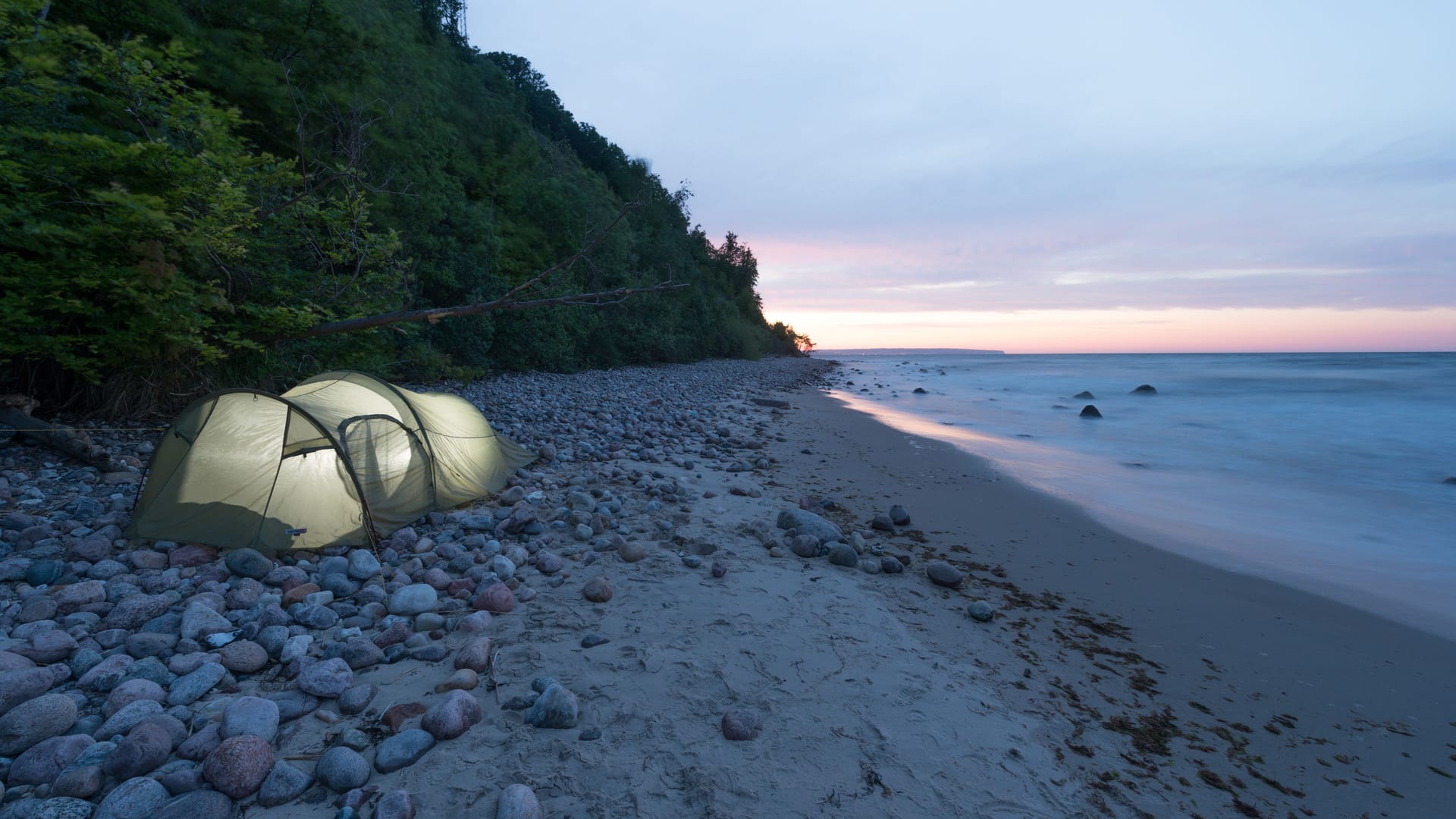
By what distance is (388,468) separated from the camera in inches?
206

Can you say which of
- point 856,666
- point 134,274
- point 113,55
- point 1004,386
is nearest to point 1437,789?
point 856,666

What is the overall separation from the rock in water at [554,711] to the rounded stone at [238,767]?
1.02 meters

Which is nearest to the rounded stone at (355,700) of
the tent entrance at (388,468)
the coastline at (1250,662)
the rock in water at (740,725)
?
the rock in water at (740,725)

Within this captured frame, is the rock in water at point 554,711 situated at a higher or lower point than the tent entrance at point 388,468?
lower

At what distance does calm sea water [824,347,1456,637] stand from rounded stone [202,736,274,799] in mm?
7394

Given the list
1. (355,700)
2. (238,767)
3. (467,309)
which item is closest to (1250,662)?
(355,700)

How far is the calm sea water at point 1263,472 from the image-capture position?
6105 millimetres

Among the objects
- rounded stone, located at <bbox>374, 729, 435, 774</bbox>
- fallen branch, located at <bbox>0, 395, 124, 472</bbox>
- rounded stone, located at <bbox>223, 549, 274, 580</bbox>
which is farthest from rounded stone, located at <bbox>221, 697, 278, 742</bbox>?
fallen branch, located at <bbox>0, 395, 124, 472</bbox>

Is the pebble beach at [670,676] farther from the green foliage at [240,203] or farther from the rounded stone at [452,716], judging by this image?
the green foliage at [240,203]

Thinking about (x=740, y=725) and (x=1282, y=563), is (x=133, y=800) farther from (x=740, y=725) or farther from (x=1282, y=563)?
(x=1282, y=563)

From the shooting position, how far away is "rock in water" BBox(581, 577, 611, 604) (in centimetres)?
407

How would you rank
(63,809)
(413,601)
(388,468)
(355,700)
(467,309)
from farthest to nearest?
(467,309)
(388,468)
(413,601)
(355,700)
(63,809)

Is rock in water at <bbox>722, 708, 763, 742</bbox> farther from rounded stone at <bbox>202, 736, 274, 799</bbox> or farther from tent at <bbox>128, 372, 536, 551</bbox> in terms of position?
tent at <bbox>128, 372, 536, 551</bbox>

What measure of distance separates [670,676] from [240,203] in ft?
21.1
